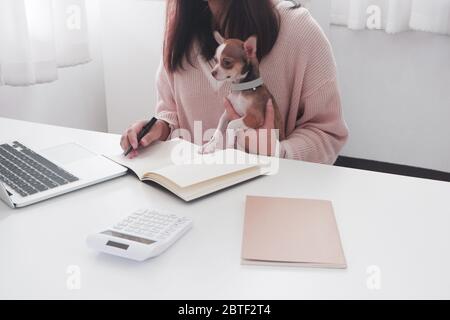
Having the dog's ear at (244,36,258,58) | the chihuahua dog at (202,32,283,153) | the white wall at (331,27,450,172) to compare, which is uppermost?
the dog's ear at (244,36,258,58)

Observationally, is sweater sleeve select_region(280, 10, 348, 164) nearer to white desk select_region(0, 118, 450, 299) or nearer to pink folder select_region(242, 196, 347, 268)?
white desk select_region(0, 118, 450, 299)

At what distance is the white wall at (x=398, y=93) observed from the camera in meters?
2.15

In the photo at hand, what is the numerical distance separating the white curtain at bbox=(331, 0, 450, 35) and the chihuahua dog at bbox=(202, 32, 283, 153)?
116 cm

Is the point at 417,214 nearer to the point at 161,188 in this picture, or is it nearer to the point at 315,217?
the point at 315,217

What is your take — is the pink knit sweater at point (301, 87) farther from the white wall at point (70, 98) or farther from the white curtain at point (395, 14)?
the white curtain at point (395, 14)

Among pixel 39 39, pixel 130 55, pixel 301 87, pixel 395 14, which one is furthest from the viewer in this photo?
pixel 130 55

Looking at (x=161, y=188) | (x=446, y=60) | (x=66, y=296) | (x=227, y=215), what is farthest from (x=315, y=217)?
(x=446, y=60)

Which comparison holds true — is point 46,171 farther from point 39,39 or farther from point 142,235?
point 39,39

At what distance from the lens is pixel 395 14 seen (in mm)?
2041

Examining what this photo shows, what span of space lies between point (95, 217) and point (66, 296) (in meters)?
0.21

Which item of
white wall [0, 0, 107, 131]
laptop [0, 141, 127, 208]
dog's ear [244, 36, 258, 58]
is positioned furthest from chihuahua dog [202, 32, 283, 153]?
white wall [0, 0, 107, 131]

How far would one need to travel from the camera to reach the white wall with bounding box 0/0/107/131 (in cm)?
188

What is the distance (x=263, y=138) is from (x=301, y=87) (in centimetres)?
20

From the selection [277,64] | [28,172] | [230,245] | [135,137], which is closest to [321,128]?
[277,64]
